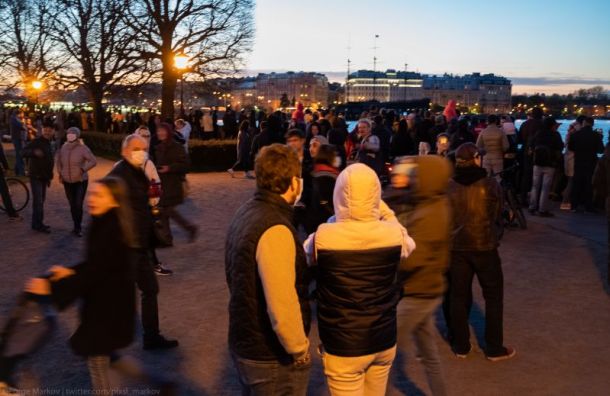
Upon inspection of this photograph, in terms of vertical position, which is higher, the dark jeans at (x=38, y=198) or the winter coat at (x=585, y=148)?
the winter coat at (x=585, y=148)

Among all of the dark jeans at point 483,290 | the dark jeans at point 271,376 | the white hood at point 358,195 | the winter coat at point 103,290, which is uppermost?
the white hood at point 358,195

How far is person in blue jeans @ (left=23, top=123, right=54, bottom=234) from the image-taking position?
10.3 metres

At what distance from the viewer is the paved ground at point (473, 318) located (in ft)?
16.9

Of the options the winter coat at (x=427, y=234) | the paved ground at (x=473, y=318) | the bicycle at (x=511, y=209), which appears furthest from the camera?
the bicycle at (x=511, y=209)

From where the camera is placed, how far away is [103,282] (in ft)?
11.7

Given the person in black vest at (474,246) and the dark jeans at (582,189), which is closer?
the person in black vest at (474,246)

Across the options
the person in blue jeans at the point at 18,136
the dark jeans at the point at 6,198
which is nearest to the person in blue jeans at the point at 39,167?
the dark jeans at the point at 6,198

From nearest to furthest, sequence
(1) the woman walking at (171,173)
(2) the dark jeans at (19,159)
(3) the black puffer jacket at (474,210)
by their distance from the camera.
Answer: (3) the black puffer jacket at (474,210), (1) the woman walking at (171,173), (2) the dark jeans at (19,159)

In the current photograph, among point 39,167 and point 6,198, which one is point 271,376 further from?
point 6,198

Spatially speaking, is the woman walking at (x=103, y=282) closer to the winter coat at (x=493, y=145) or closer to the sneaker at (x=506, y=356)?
the sneaker at (x=506, y=356)

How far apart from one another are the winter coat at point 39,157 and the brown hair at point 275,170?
26.7 ft

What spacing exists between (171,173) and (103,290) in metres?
5.07

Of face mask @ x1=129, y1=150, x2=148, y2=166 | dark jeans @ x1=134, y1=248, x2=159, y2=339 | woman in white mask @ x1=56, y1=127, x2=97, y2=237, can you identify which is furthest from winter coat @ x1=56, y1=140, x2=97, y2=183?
dark jeans @ x1=134, y1=248, x2=159, y2=339

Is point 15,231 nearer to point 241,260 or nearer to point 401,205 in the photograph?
point 401,205
